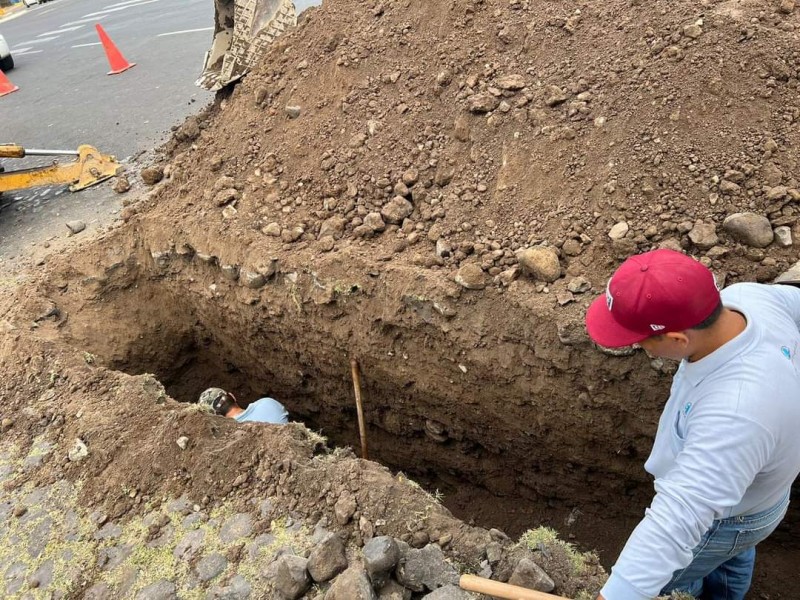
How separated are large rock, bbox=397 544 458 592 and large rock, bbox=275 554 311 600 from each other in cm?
40

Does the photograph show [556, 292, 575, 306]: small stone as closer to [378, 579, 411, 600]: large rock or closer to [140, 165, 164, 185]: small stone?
[378, 579, 411, 600]: large rock

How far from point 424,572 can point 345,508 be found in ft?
1.59

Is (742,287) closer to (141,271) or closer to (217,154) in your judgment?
(217,154)

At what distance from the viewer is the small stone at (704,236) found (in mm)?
3082

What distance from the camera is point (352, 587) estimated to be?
2264mm

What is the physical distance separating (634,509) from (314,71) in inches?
158

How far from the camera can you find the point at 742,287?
7.07 feet

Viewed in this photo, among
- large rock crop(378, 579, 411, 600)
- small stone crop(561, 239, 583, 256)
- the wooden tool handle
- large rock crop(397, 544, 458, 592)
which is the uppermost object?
small stone crop(561, 239, 583, 256)

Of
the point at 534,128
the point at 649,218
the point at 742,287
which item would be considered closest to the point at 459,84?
the point at 534,128

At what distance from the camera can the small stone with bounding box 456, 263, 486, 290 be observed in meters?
3.43

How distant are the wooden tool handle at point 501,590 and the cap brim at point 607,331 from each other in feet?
2.93

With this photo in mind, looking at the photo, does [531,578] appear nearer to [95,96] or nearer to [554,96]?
[554,96]

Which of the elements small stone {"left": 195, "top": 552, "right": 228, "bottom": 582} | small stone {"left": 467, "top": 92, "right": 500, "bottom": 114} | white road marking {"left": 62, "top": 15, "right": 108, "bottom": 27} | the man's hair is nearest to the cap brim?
the man's hair

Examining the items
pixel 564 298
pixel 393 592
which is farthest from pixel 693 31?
pixel 393 592
